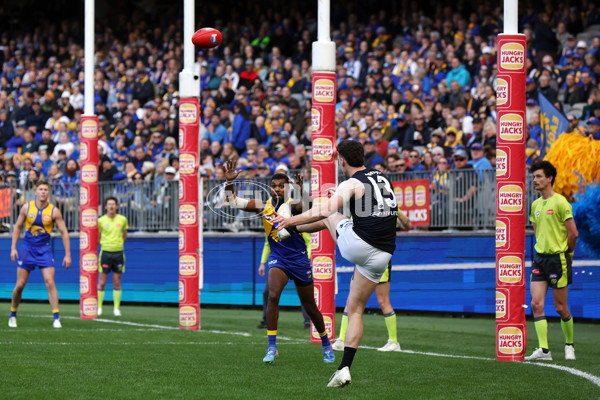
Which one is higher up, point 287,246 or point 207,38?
point 207,38

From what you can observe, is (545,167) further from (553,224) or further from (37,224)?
(37,224)

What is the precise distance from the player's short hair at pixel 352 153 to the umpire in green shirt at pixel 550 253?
132 inches

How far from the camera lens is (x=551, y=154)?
1564 centimetres

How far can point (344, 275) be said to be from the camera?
2109cm

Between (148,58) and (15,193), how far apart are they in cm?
783

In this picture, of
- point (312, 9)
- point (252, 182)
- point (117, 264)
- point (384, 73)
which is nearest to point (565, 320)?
point (252, 182)

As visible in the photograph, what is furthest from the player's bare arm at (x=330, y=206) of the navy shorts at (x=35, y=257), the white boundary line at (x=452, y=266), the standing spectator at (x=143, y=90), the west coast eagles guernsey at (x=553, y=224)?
the standing spectator at (x=143, y=90)

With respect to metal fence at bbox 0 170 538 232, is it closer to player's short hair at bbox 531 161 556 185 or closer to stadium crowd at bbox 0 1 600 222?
stadium crowd at bbox 0 1 600 222

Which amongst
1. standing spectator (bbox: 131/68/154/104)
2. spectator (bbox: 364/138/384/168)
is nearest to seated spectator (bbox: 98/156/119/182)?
standing spectator (bbox: 131/68/154/104)

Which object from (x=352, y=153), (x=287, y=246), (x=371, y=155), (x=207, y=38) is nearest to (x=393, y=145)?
(x=371, y=155)

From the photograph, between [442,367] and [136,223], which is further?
[136,223]

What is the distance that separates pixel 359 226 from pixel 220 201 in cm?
1064

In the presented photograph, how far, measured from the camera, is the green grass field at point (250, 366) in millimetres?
9102

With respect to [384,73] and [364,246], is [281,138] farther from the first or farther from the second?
[364,246]
